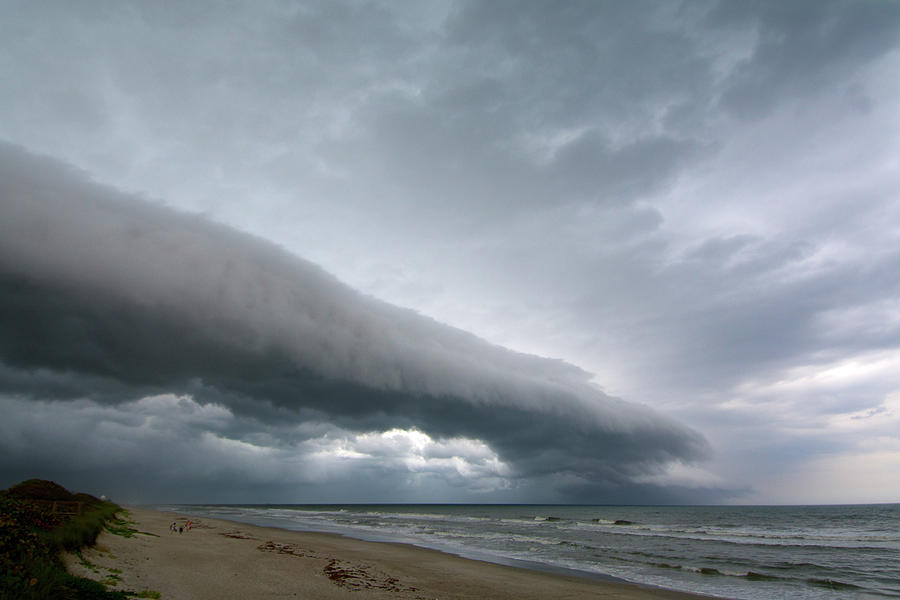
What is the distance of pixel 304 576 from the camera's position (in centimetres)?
2191

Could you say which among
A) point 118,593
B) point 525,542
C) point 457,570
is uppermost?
point 118,593

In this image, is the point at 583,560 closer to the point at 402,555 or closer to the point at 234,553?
the point at 402,555

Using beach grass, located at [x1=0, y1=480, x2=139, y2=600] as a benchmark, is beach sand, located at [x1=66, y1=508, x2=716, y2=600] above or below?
below

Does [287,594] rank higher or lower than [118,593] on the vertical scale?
lower

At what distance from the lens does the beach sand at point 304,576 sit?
17406 mm

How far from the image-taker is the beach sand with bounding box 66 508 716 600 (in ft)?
57.1

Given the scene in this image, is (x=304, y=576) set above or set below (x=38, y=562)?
below

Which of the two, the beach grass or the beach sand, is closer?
the beach grass

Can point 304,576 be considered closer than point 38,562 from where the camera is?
No

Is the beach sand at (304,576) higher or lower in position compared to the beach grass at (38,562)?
lower

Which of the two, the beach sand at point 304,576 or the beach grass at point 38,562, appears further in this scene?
the beach sand at point 304,576

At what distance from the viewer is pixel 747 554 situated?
1612 inches

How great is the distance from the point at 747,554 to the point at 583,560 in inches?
642

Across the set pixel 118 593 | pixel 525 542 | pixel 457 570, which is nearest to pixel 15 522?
pixel 118 593
